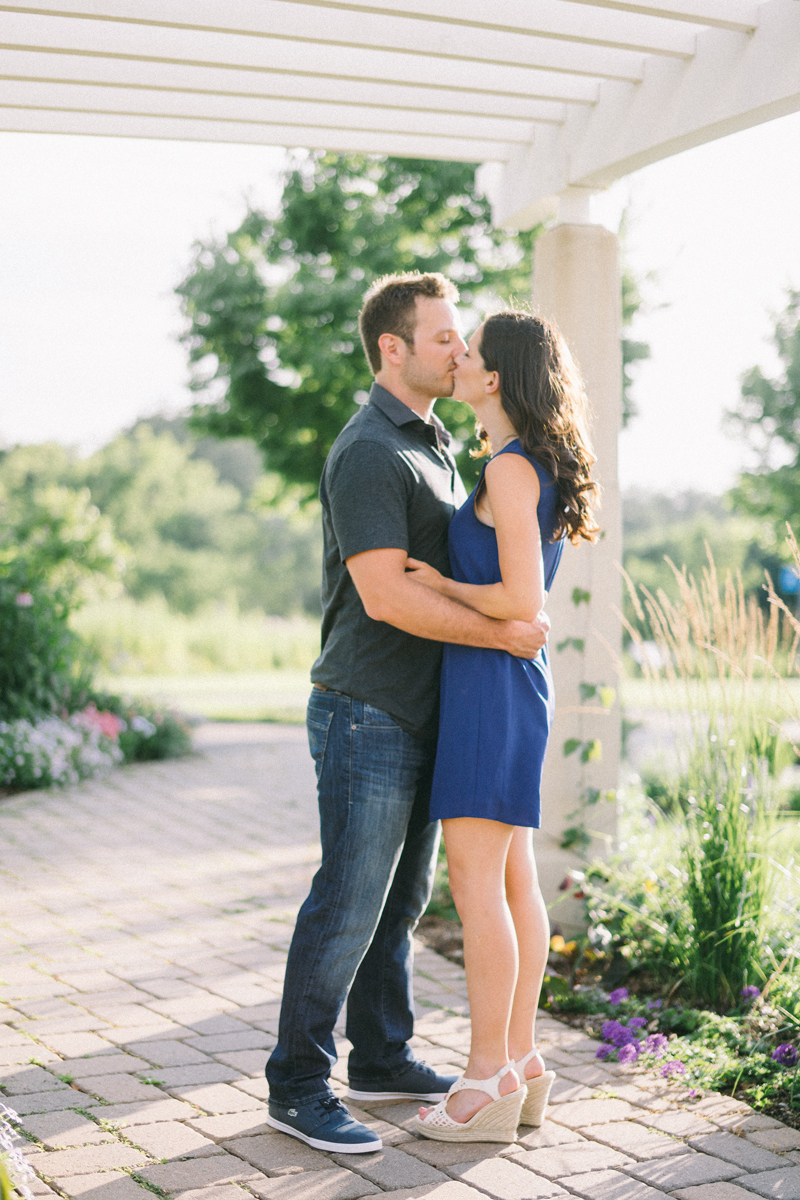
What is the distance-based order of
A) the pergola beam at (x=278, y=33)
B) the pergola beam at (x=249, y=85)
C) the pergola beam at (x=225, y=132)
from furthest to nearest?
the pergola beam at (x=225, y=132) < the pergola beam at (x=249, y=85) < the pergola beam at (x=278, y=33)

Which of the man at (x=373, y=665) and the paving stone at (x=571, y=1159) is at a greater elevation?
the man at (x=373, y=665)

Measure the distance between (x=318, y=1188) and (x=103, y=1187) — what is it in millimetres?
448

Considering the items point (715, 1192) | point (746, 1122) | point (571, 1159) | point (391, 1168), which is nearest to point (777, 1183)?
point (715, 1192)

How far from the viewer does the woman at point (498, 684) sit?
2539 mm

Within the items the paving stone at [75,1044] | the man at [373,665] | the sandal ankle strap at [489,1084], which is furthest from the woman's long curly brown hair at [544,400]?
the paving stone at [75,1044]

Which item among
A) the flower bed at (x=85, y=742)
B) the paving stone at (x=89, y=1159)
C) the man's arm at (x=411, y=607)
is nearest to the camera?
the paving stone at (x=89, y=1159)

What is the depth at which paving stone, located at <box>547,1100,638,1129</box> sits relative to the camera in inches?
109

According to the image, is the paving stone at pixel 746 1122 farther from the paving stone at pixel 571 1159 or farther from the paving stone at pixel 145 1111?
the paving stone at pixel 145 1111

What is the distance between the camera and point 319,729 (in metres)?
2.68

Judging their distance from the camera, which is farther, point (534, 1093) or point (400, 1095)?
point (400, 1095)

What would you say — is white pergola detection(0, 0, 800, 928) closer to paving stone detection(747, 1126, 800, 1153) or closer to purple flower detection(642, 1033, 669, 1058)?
purple flower detection(642, 1033, 669, 1058)

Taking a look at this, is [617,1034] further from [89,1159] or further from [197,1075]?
[89,1159]

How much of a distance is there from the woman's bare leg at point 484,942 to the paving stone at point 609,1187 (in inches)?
10.1

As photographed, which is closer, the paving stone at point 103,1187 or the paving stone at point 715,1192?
the paving stone at point 103,1187
